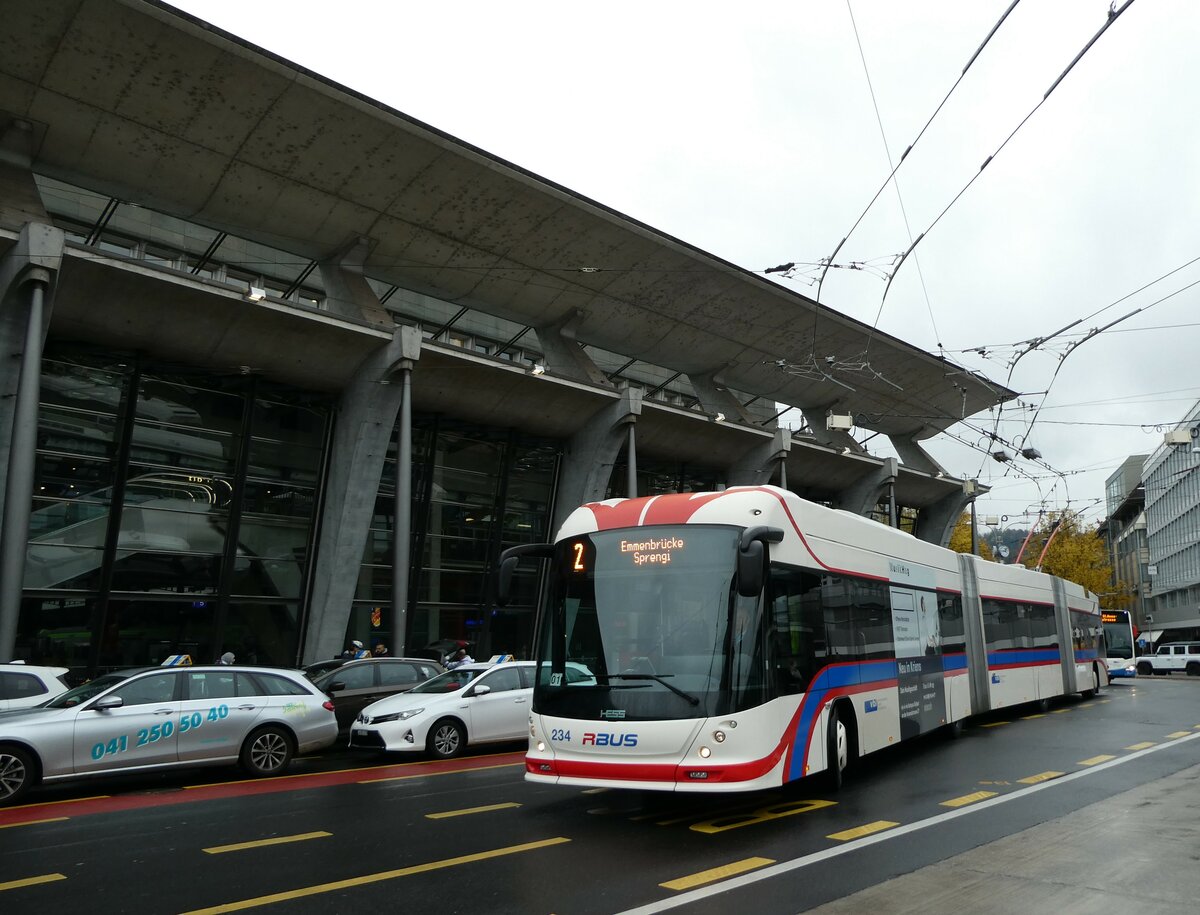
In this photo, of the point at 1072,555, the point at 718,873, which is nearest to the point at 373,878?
the point at 718,873

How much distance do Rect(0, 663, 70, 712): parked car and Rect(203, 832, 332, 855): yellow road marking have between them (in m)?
6.06

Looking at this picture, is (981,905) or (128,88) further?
(128,88)

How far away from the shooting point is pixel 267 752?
12.5 metres

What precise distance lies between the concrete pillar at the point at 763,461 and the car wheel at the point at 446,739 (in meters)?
21.4

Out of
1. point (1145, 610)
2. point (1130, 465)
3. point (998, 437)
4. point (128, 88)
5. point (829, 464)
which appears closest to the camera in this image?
point (128, 88)

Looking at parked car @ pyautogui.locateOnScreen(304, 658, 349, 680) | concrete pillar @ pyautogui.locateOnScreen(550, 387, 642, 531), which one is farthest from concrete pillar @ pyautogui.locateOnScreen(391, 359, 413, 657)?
concrete pillar @ pyautogui.locateOnScreen(550, 387, 642, 531)

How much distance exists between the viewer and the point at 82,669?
2053cm

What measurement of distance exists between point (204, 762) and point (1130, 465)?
101143mm

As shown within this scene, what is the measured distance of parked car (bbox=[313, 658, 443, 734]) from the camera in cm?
1576

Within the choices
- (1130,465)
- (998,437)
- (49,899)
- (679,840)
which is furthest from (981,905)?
(1130,465)

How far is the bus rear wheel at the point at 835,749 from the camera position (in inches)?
394

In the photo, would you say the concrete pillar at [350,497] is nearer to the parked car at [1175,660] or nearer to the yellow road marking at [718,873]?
the yellow road marking at [718,873]

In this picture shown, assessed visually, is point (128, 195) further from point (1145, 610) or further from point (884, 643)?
point (1145, 610)

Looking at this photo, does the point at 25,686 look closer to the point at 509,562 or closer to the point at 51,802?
the point at 51,802
